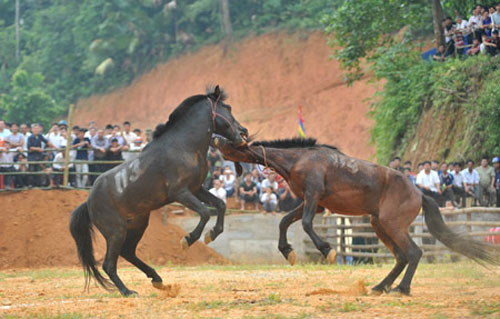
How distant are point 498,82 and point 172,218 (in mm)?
9206

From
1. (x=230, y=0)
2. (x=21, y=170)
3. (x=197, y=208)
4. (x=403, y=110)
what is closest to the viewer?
(x=197, y=208)

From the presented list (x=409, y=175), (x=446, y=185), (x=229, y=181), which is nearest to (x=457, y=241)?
(x=409, y=175)

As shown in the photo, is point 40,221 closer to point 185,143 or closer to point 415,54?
point 185,143

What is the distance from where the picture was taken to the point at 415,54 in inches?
889

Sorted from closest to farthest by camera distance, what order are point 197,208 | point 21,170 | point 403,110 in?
point 197,208, point 21,170, point 403,110

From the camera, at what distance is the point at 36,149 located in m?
17.1

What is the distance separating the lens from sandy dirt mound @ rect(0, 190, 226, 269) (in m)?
16.1

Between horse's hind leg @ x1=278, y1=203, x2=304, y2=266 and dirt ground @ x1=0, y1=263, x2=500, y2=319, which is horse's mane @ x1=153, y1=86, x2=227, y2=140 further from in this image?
dirt ground @ x1=0, y1=263, x2=500, y2=319

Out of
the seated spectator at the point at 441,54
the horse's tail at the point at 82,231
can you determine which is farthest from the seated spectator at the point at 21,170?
the seated spectator at the point at 441,54

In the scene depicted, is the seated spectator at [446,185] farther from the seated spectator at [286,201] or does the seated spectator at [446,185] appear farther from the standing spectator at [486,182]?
the seated spectator at [286,201]

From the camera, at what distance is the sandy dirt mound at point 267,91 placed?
36.8 m

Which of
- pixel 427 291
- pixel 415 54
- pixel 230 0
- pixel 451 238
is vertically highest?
pixel 230 0

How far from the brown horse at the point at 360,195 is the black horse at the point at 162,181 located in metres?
0.35

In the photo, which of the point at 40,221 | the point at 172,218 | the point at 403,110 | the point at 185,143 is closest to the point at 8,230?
the point at 40,221
